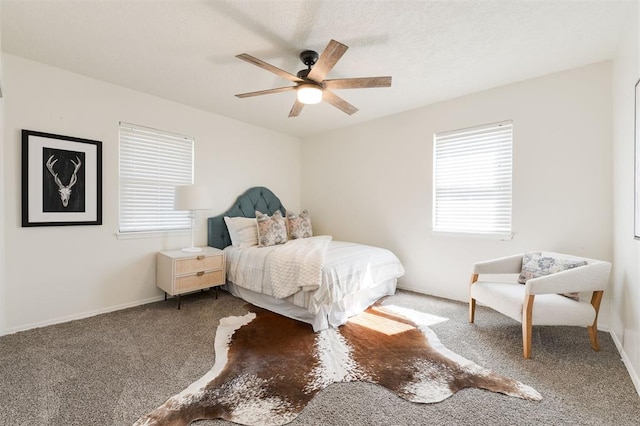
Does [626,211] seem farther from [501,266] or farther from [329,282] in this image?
[329,282]

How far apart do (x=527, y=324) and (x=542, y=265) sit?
77cm

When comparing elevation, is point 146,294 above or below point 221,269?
below

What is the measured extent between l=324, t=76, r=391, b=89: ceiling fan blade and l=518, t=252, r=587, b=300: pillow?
216cm

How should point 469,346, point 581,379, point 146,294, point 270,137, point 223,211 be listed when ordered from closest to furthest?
point 581,379, point 469,346, point 146,294, point 223,211, point 270,137

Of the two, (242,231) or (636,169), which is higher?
Answer: (636,169)

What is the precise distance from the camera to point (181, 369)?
6.72 ft

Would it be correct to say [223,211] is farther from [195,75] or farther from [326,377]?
[326,377]

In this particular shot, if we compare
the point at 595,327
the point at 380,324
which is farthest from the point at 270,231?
the point at 595,327

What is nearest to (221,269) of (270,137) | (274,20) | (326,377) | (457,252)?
(326,377)

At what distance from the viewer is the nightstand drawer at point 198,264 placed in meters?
3.22

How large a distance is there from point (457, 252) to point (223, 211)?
3235 mm

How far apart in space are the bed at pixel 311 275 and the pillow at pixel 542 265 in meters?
1.37

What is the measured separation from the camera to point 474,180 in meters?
3.46

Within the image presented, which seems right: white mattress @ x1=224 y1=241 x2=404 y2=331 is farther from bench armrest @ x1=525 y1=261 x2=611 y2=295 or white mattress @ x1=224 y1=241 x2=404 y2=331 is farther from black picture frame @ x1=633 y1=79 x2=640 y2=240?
black picture frame @ x1=633 y1=79 x2=640 y2=240
